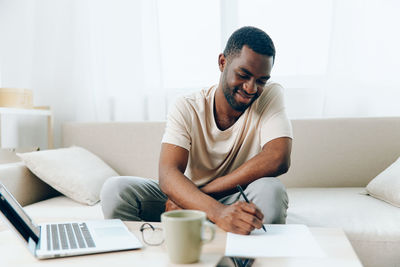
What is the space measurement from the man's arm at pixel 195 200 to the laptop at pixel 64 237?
21 cm

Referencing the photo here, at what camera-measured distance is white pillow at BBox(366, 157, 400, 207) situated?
1466mm

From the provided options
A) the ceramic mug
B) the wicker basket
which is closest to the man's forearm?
the ceramic mug

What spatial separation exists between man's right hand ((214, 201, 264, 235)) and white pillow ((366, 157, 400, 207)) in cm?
87

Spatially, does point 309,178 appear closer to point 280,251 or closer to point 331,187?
point 331,187

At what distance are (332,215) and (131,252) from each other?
86 cm

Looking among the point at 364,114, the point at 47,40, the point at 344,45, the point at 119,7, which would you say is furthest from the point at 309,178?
the point at 47,40

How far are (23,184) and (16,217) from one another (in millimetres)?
995

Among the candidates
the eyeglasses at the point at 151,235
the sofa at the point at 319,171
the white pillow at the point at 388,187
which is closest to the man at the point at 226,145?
the eyeglasses at the point at 151,235

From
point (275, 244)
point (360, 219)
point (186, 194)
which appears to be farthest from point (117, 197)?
point (360, 219)

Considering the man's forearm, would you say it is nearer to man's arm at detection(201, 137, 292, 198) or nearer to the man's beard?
man's arm at detection(201, 137, 292, 198)

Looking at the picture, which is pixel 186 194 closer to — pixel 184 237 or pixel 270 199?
pixel 270 199

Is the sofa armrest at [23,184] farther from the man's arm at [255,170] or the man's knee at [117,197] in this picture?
the man's arm at [255,170]

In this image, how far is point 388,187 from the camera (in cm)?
151

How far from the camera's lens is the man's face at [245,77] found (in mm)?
1234
